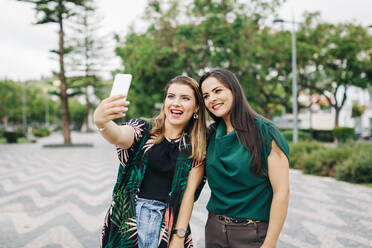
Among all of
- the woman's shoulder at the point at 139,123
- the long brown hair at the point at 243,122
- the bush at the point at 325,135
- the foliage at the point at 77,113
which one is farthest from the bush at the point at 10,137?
the foliage at the point at 77,113

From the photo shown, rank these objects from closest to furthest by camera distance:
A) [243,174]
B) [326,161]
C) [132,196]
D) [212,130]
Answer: [243,174] → [132,196] → [212,130] → [326,161]

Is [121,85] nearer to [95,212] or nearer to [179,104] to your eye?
[179,104]

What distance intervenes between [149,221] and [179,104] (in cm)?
77

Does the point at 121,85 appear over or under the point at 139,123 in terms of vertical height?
over

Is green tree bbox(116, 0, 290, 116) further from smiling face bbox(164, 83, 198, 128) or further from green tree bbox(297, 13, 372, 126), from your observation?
smiling face bbox(164, 83, 198, 128)

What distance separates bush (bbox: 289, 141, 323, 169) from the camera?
10.3 meters

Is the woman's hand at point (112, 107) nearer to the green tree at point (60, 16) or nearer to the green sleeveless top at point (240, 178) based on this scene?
the green sleeveless top at point (240, 178)

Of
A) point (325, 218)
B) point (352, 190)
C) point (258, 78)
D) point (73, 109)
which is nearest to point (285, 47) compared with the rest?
point (258, 78)

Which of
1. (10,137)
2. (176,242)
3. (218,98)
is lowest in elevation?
(10,137)

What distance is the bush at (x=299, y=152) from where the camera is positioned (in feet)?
33.7

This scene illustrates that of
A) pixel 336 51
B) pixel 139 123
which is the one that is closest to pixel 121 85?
pixel 139 123

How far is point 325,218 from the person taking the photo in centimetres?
502

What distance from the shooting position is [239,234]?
1.82 m

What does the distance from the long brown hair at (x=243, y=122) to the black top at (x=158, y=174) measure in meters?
0.45
